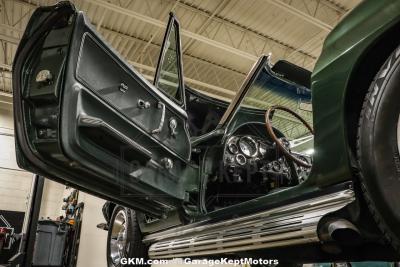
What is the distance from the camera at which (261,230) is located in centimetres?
174

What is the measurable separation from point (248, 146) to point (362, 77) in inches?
65.2

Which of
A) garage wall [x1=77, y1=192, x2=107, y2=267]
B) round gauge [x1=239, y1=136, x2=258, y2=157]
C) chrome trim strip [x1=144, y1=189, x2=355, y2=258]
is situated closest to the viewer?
chrome trim strip [x1=144, y1=189, x2=355, y2=258]

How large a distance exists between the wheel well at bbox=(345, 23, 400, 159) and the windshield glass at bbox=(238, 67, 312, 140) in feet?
4.48

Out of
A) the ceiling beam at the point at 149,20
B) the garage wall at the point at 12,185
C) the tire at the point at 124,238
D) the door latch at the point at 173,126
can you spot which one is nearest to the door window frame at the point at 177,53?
the door latch at the point at 173,126

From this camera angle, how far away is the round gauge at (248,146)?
2.94 metres

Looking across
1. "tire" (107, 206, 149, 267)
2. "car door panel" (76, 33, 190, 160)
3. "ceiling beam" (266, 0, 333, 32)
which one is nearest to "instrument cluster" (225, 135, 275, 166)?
"car door panel" (76, 33, 190, 160)

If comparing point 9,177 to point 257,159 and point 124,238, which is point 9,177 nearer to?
point 124,238

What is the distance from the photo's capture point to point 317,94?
1.55 m

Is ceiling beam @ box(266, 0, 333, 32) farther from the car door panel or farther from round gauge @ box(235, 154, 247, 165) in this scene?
the car door panel

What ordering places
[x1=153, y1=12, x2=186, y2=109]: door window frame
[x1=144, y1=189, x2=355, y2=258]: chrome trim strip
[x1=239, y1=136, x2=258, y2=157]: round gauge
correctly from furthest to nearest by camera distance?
[x1=239, y1=136, x2=258, y2=157]: round gauge, [x1=153, y1=12, x2=186, y2=109]: door window frame, [x1=144, y1=189, x2=355, y2=258]: chrome trim strip

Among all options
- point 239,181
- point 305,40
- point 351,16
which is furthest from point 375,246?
point 305,40

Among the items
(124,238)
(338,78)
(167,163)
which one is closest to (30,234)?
→ (124,238)

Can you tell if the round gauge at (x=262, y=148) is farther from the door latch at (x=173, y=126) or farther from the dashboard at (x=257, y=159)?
the door latch at (x=173, y=126)

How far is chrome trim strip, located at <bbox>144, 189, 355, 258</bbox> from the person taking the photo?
142 cm
